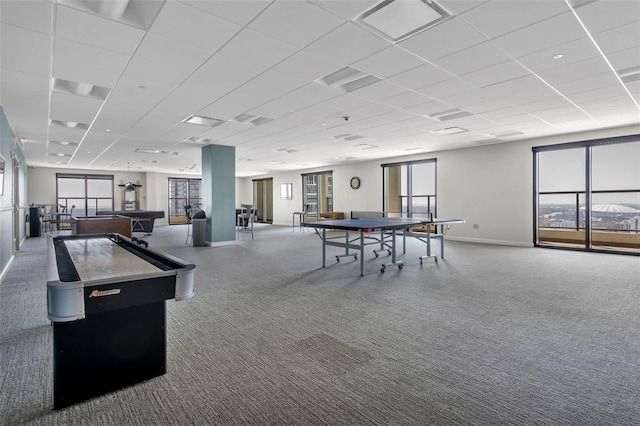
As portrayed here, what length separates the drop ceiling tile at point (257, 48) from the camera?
298 cm

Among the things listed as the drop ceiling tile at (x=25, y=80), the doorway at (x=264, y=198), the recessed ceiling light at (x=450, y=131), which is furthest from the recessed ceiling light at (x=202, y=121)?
the doorway at (x=264, y=198)

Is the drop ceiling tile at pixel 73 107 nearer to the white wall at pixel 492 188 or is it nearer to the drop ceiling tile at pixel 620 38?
the drop ceiling tile at pixel 620 38

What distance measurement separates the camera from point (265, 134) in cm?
725

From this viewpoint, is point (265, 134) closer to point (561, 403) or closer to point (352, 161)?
point (352, 161)

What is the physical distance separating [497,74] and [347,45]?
77.4 inches

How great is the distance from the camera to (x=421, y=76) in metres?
3.93

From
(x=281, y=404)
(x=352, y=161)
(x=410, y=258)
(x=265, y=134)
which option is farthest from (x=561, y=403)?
(x=352, y=161)

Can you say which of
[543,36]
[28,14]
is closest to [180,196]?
[28,14]

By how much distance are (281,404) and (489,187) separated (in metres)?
8.46

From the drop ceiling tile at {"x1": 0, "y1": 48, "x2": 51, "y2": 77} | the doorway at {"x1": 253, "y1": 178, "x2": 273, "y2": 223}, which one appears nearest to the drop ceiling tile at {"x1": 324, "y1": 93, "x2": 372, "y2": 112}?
the drop ceiling tile at {"x1": 0, "y1": 48, "x2": 51, "y2": 77}

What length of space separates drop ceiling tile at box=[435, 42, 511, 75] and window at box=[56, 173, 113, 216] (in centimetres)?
1529

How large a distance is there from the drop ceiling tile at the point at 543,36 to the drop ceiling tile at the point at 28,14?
3763 millimetres

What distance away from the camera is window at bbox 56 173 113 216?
1434 centimetres

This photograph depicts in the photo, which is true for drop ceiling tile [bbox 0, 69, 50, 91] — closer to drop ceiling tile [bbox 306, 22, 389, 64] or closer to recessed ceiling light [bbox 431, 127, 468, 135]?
drop ceiling tile [bbox 306, 22, 389, 64]
